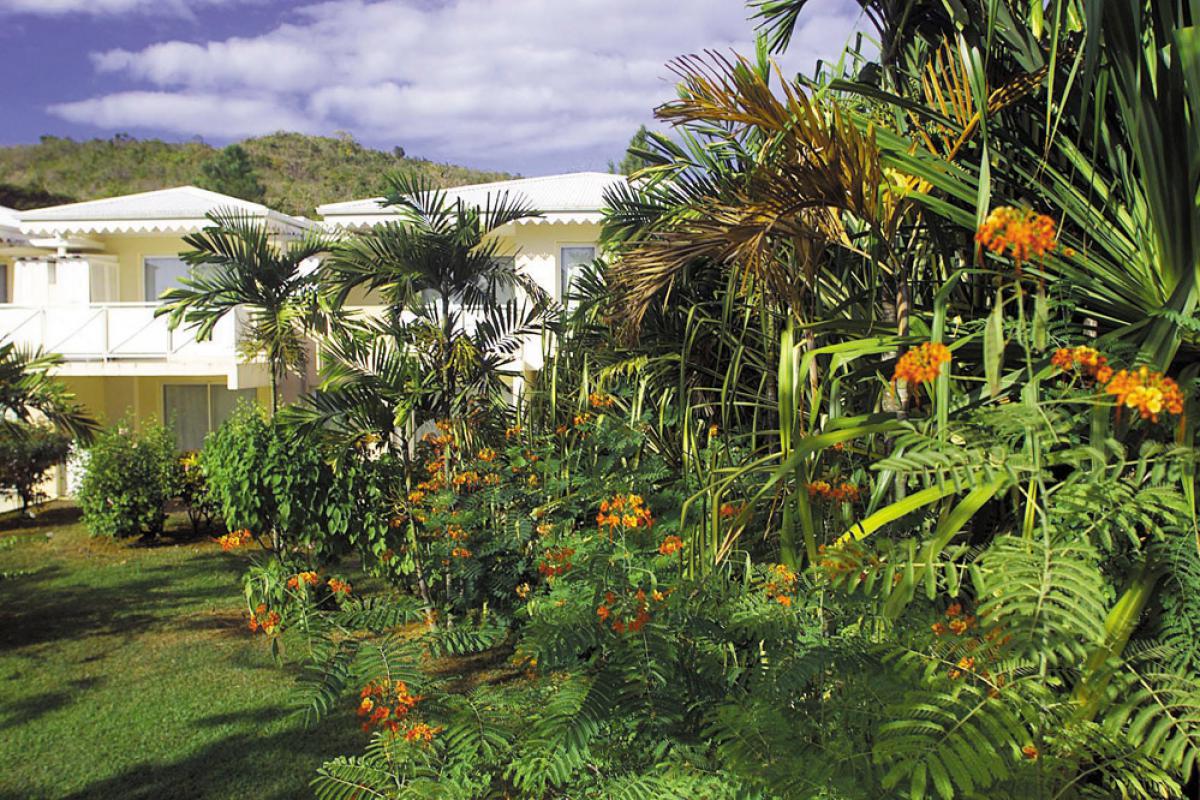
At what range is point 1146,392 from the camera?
195cm

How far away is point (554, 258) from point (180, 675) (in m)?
9.63

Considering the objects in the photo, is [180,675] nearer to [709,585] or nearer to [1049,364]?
[709,585]

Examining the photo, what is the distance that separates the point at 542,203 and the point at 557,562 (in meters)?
10.9

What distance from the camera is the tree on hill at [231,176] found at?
3859 centimetres

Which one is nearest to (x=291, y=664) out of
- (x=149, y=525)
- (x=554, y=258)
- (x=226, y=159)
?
(x=149, y=525)

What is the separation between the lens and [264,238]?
9.79m

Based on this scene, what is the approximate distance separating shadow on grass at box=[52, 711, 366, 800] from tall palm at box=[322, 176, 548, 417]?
9.16ft

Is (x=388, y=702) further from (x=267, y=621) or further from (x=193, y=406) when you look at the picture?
(x=193, y=406)

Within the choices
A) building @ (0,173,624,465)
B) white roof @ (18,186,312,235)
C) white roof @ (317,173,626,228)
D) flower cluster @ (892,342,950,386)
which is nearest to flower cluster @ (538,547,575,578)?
flower cluster @ (892,342,950,386)

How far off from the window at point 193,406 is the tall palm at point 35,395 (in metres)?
11.0

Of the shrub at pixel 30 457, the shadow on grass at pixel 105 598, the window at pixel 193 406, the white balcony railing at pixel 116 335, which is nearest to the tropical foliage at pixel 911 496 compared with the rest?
the shadow on grass at pixel 105 598

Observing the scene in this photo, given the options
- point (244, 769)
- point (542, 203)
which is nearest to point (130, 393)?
point (542, 203)

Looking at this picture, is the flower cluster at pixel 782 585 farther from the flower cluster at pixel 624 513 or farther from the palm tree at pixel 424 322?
the palm tree at pixel 424 322

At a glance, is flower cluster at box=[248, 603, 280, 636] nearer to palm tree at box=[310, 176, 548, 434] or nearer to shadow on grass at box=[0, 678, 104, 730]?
palm tree at box=[310, 176, 548, 434]
